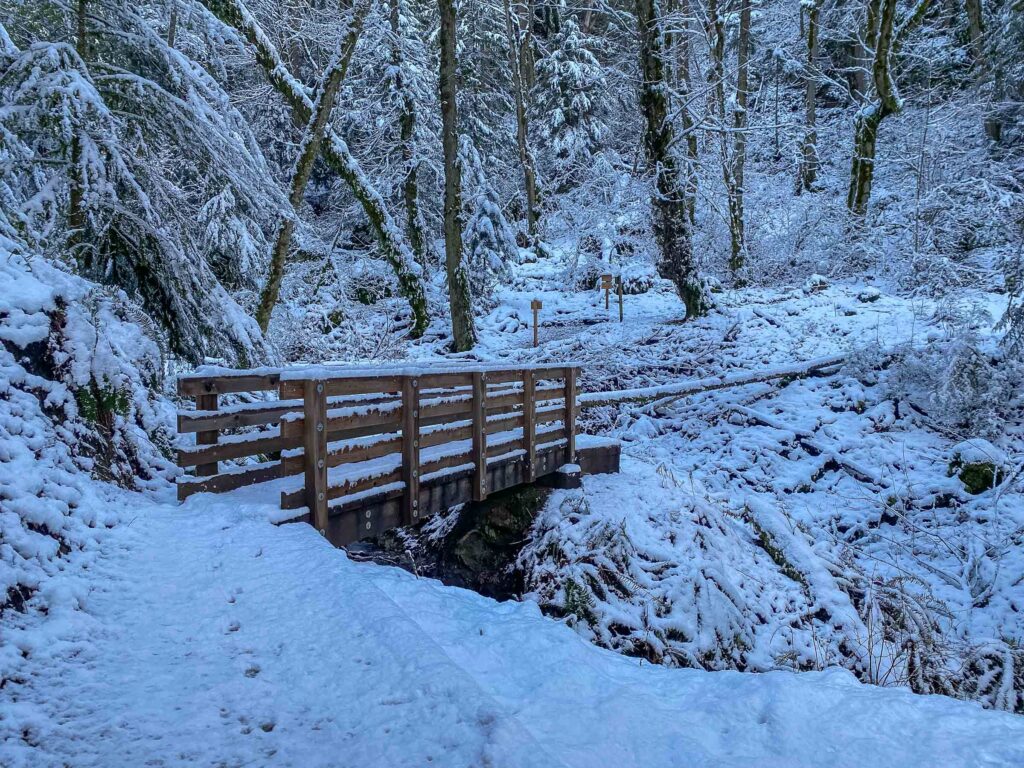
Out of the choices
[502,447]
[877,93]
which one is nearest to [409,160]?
[877,93]

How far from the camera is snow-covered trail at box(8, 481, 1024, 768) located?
2.18 m

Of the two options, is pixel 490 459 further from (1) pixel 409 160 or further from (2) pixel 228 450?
(1) pixel 409 160

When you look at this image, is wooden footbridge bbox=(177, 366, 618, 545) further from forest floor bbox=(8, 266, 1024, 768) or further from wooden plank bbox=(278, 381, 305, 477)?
forest floor bbox=(8, 266, 1024, 768)

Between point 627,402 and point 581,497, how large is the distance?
4.96 metres

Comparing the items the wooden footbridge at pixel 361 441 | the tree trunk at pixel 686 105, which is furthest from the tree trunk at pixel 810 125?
the wooden footbridge at pixel 361 441

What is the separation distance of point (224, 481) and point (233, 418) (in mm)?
648

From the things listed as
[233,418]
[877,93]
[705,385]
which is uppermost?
[877,93]

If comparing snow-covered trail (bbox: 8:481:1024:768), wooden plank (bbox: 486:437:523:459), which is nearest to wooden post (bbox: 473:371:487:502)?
wooden plank (bbox: 486:437:523:459)

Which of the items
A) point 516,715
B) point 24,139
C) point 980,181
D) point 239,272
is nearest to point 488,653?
point 516,715

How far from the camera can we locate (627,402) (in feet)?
39.6

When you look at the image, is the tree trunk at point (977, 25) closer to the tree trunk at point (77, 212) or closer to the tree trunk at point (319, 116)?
the tree trunk at point (319, 116)

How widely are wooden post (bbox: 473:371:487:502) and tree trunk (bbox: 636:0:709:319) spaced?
8680mm

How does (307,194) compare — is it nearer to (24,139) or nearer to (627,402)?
(627,402)

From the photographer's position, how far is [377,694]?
247cm
